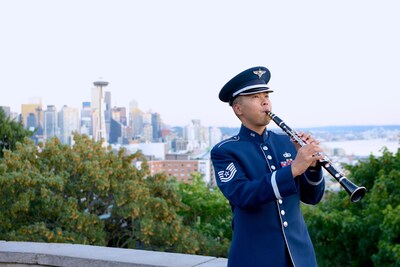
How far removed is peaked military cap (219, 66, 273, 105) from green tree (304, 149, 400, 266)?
17.1 feet

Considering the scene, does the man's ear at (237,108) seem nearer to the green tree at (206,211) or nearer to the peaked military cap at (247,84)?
the peaked military cap at (247,84)

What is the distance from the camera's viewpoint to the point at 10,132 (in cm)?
1898

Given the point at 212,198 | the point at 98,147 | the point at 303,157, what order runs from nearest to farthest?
the point at 303,157, the point at 98,147, the point at 212,198

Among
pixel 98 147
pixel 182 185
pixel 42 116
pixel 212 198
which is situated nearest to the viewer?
pixel 98 147

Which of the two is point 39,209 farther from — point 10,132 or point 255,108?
point 10,132

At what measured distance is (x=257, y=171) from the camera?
2812mm

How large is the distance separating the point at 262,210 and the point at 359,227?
20.6 feet

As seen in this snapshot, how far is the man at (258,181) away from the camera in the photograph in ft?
9.01

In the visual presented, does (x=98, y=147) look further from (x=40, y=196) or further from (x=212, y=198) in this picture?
(x=212, y=198)

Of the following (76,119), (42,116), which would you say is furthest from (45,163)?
(76,119)

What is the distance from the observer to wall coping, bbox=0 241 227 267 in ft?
13.6

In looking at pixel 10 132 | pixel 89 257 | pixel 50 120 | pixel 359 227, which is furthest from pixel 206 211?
pixel 50 120

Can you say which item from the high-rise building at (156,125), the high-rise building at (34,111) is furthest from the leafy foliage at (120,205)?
the high-rise building at (156,125)

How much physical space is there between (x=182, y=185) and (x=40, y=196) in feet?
21.8
